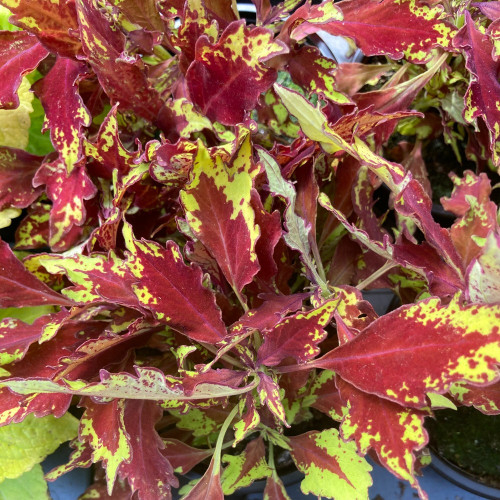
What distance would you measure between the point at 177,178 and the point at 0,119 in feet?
1.00

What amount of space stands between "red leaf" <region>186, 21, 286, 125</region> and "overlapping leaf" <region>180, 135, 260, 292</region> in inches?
3.5

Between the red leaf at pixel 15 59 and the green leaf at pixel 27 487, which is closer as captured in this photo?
the red leaf at pixel 15 59

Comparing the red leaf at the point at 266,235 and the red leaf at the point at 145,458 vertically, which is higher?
the red leaf at the point at 266,235

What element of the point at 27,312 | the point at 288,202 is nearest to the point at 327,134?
the point at 288,202

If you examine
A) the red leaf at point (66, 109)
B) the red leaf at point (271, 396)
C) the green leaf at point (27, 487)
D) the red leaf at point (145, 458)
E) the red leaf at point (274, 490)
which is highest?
the red leaf at point (66, 109)

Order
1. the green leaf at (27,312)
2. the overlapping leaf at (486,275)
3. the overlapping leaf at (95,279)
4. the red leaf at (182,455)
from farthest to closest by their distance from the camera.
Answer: the green leaf at (27,312) < the red leaf at (182,455) < the overlapping leaf at (95,279) < the overlapping leaf at (486,275)

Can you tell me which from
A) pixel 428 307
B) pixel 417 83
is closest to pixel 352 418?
pixel 428 307

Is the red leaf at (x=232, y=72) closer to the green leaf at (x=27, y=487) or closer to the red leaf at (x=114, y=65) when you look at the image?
the red leaf at (x=114, y=65)

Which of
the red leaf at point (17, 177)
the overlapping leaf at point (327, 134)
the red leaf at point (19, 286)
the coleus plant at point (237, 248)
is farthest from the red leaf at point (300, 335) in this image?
the red leaf at point (17, 177)

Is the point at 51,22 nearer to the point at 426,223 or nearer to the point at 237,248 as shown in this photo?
the point at 237,248

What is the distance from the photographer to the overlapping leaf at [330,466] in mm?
520

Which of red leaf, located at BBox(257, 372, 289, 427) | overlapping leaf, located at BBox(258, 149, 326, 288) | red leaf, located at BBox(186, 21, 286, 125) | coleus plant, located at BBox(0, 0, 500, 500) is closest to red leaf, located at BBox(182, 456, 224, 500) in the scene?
coleus plant, located at BBox(0, 0, 500, 500)

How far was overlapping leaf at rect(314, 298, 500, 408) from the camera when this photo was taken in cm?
38

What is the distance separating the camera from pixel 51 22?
0.55m
